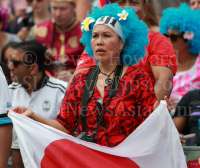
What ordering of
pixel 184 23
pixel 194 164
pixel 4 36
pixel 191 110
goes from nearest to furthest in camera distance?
pixel 194 164
pixel 191 110
pixel 184 23
pixel 4 36

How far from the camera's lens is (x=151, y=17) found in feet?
19.7

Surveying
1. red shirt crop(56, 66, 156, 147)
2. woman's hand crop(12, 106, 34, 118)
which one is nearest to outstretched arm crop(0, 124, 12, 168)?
woman's hand crop(12, 106, 34, 118)

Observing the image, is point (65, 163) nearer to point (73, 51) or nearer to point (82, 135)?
point (82, 135)

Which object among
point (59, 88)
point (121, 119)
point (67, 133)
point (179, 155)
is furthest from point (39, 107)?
point (179, 155)

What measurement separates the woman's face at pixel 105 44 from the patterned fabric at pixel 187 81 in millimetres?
2506

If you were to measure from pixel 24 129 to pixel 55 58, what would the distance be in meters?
3.45

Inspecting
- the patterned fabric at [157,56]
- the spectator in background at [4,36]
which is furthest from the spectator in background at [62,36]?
the patterned fabric at [157,56]

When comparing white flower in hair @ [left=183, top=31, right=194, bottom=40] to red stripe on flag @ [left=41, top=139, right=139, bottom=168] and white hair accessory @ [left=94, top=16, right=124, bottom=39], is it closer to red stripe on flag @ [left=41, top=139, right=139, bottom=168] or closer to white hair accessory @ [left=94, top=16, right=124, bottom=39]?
white hair accessory @ [left=94, top=16, right=124, bottom=39]

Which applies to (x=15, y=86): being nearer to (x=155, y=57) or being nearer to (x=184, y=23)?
(x=155, y=57)

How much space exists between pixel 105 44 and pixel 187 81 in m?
2.69

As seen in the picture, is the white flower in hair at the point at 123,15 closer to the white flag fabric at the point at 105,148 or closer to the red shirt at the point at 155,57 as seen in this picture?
the red shirt at the point at 155,57

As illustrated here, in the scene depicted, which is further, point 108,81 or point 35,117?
point 108,81

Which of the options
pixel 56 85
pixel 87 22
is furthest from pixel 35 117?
pixel 56 85

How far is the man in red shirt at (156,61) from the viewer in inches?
170
